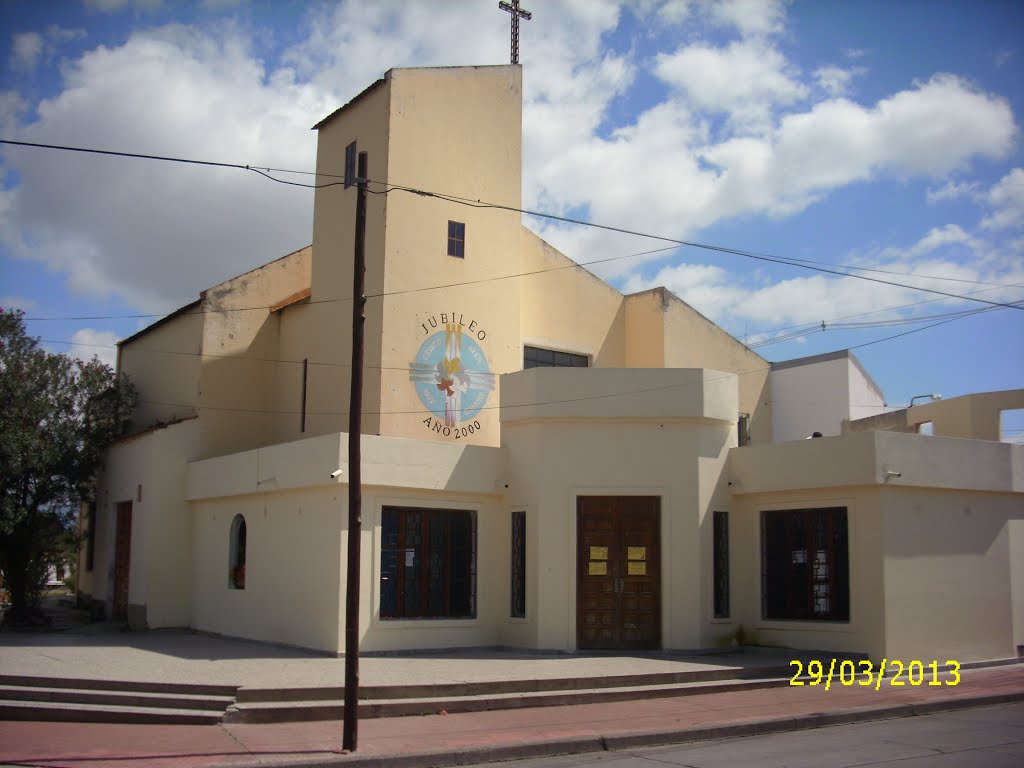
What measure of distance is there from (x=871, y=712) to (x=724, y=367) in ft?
46.7

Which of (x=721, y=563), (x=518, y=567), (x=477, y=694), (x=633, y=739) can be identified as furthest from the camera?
(x=721, y=563)

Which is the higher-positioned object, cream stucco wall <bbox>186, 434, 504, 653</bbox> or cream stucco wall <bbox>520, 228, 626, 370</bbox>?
cream stucco wall <bbox>520, 228, 626, 370</bbox>

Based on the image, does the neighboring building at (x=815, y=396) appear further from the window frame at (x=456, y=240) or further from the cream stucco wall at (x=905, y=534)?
the window frame at (x=456, y=240)

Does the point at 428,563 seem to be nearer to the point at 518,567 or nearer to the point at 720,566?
the point at 518,567

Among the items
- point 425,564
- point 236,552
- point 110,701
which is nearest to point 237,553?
point 236,552

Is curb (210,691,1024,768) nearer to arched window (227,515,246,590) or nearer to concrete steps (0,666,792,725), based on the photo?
concrete steps (0,666,792,725)

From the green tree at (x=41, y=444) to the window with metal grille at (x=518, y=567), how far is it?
11507 millimetres

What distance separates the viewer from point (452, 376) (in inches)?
822

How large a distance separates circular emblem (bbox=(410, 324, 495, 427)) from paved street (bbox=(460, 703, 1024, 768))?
10448mm

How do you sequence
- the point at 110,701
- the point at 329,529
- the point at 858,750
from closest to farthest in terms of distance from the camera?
1. the point at 858,750
2. the point at 110,701
3. the point at 329,529

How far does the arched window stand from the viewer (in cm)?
1977

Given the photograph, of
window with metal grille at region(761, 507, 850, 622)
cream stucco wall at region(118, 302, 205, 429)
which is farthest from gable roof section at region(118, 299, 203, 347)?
window with metal grille at region(761, 507, 850, 622)

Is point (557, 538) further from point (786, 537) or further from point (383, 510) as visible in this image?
point (786, 537)

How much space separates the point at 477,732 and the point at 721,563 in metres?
7.68
